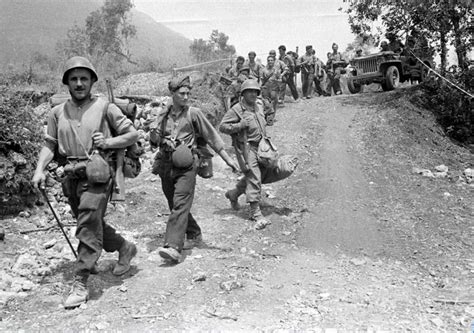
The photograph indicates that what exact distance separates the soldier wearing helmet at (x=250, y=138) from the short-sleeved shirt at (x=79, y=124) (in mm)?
2316

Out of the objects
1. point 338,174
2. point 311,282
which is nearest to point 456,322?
point 311,282

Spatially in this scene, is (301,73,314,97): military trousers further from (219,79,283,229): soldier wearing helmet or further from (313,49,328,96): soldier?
(219,79,283,229): soldier wearing helmet

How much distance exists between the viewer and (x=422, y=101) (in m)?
13.2

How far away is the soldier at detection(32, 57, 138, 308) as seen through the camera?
13.0ft

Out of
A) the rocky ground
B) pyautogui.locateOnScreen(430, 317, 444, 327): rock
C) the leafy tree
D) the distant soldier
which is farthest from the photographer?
the leafy tree

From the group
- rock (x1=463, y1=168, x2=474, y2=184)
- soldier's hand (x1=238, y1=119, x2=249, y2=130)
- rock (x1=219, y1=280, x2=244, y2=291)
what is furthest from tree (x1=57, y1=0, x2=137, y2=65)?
rock (x1=219, y1=280, x2=244, y2=291)

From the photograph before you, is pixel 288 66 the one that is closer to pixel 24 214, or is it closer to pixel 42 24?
pixel 24 214

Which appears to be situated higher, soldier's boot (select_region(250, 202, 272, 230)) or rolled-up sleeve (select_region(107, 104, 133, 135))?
rolled-up sleeve (select_region(107, 104, 133, 135))

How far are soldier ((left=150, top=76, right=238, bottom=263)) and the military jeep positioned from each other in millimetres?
10833

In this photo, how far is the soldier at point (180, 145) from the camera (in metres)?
4.89

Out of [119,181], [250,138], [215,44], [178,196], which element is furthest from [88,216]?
[215,44]

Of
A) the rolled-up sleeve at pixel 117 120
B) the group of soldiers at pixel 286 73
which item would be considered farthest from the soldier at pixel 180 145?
the group of soldiers at pixel 286 73

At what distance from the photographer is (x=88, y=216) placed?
13.0 ft

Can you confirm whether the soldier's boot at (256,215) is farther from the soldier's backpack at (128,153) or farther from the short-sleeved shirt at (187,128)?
the soldier's backpack at (128,153)
